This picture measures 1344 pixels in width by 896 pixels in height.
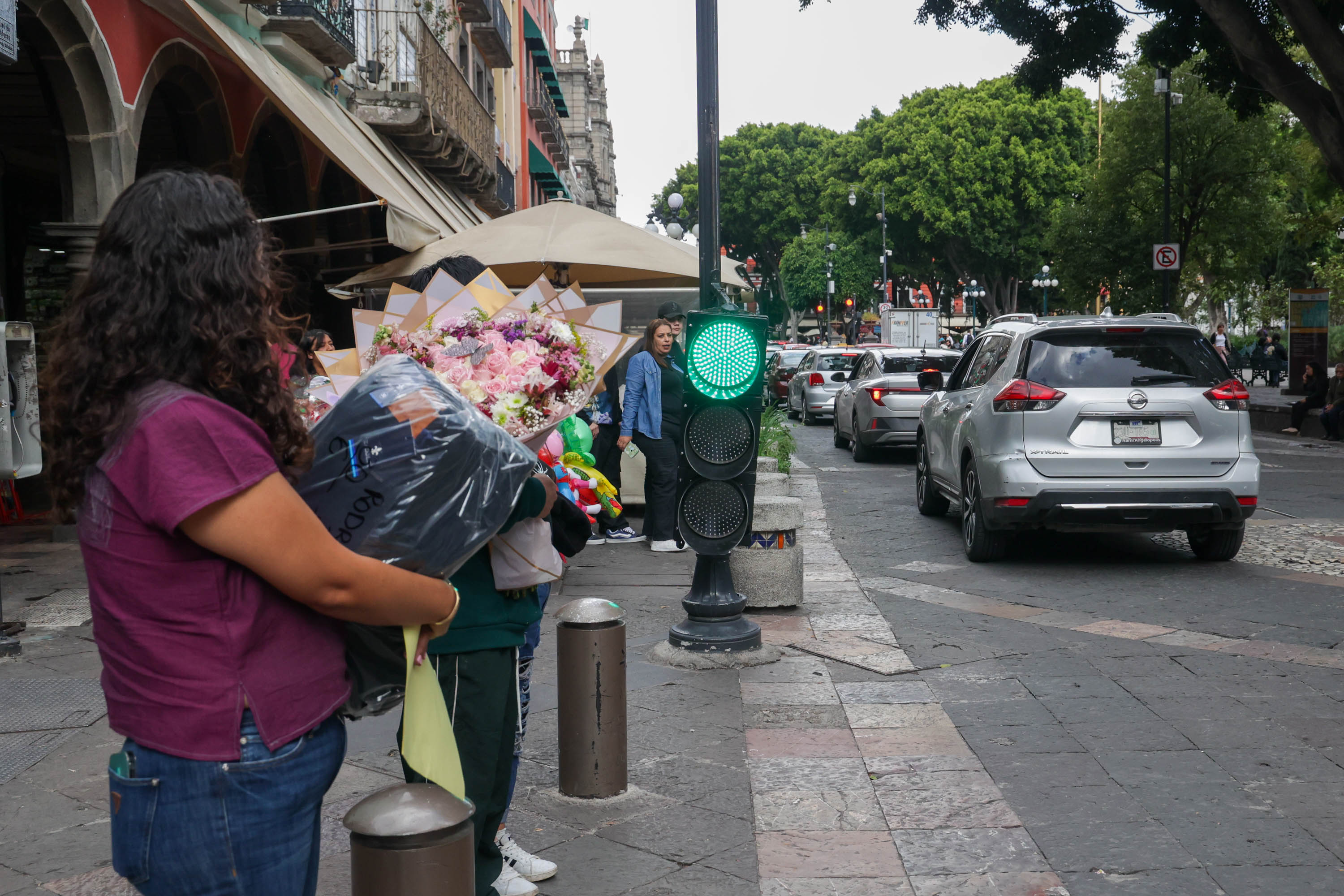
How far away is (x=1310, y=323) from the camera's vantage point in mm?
27562

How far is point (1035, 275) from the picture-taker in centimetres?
6078

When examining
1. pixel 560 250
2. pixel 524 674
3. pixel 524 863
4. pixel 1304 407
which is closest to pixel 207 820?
pixel 524 674

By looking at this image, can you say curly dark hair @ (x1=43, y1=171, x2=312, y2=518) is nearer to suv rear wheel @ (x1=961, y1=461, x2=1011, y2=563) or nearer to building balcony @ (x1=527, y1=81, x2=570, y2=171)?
suv rear wheel @ (x1=961, y1=461, x2=1011, y2=563)

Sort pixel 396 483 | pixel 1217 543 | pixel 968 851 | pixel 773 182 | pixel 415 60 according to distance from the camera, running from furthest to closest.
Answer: pixel 773 182, pixel 415 60, pixel 1217 543, pixel 968 851, pixel 396 483

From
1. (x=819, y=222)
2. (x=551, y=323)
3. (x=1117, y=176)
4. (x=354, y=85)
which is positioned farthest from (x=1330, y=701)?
(x=819, y=222)

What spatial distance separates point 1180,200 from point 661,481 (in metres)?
29.7

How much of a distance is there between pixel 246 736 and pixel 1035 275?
204 ft

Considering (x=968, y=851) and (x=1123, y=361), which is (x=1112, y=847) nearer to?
(x=968, y=851)

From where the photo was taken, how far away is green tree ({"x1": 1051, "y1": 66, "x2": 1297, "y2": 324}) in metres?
34.2

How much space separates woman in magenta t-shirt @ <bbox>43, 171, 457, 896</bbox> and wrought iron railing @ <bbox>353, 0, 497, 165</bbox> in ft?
46.6

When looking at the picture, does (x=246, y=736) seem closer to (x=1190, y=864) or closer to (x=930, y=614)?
(x=1190, y=864)

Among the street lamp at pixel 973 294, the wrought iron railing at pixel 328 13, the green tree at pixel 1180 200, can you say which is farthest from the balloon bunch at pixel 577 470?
the street lamp at pixel 973 294

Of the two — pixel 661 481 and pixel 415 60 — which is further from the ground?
pixel 415 60

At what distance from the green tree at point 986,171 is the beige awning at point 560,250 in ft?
150
